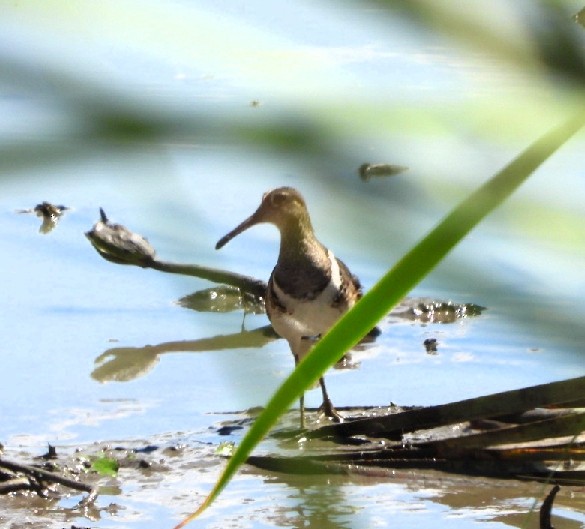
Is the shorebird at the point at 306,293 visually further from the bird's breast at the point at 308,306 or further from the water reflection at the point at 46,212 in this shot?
the water reflection at the point at 46,212

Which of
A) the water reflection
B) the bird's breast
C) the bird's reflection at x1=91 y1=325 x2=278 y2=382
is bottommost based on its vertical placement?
the bird's reflection at x1=91 y1=325 x2=278 y2=382

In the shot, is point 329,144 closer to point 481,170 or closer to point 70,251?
point 481,170

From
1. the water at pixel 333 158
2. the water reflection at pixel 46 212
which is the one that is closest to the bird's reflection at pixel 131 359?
the water reflection at pixel 46 212

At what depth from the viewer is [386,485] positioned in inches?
181

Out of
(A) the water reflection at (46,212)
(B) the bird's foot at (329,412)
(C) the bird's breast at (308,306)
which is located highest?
(A) the water reflection at (46,212)

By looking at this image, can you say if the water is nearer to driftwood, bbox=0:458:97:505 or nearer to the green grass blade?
the green grass blade

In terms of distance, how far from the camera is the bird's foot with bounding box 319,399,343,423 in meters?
5.41

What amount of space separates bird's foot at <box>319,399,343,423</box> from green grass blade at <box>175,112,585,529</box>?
15.1 feet

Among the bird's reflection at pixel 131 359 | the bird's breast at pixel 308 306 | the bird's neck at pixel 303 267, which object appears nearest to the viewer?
the bird's breast at pixel 308 306

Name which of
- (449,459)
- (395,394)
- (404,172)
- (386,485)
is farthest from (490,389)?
(404,172)

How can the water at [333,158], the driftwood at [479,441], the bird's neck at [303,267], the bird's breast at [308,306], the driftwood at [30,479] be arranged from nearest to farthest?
1. the water at [333,158]
2. the driftwood at [479,441]
3. the driftwood at [30,479]
4. the bird's breast at [308,306]
5. the bird's neck at [303,267]

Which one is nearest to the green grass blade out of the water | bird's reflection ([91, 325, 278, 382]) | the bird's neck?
the water

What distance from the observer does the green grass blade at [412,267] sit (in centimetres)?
65

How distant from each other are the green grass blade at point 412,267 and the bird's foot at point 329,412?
4591mm
